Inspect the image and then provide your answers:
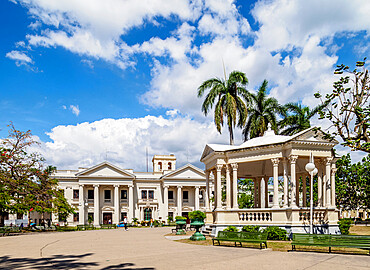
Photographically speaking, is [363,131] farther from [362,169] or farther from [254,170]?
[362,169]

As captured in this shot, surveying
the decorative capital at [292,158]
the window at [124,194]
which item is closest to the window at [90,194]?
the window at [124,194]

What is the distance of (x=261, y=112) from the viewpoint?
3494 centimetres

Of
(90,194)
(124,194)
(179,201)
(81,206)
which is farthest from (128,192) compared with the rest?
(179,201)

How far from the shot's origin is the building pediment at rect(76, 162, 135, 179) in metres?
57.2

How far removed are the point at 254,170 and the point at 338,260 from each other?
13975 mm

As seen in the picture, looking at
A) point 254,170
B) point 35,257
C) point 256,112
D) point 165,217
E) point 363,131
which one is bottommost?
point 165,217

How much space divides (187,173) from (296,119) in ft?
102

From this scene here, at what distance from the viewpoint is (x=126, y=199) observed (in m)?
61.0

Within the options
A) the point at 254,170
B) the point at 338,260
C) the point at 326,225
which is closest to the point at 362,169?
the point at 254,170

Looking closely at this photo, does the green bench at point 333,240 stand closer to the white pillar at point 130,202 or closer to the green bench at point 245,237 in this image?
the green bench at point 245,237

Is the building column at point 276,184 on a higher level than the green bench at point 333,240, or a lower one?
higher

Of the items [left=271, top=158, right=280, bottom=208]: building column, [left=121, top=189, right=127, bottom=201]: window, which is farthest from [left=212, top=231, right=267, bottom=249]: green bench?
[left=121, top=189, right=127, bottom=201]: window

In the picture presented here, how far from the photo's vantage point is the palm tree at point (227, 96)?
31.7m

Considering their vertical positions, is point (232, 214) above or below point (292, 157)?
below
